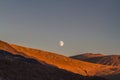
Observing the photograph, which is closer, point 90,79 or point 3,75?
point 3,75

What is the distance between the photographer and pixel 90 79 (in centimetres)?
6169

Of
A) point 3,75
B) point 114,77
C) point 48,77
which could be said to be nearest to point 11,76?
point 3,75

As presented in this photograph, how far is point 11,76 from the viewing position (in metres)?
48.2

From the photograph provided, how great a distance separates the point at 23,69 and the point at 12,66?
226 cm

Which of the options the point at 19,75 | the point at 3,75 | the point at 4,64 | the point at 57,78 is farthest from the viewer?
the point at 57,78

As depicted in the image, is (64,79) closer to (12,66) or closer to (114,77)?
(12,66)

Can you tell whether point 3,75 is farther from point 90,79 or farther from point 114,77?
point 114,77

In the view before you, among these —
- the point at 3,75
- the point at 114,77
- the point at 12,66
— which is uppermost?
the point at 114,77

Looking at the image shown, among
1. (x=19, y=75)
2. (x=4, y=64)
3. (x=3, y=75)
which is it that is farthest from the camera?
(x=4, y=64)

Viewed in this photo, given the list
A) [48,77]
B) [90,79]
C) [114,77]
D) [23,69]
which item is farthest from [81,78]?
[114,77]

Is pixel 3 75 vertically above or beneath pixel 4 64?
beneath

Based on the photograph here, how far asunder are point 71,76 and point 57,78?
474cm

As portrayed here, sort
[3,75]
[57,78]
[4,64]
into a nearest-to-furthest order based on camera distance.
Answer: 1. [3,75]
2. [4,64]
3. [57,78]

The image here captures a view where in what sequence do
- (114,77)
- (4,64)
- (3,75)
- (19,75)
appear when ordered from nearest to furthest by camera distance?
(3,75) < (19,75) < (4,64) < (114,77)
